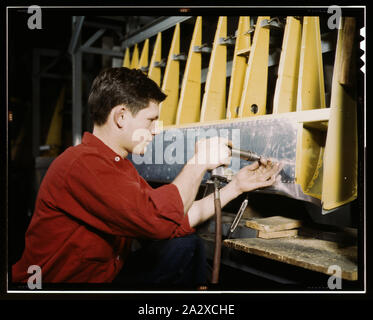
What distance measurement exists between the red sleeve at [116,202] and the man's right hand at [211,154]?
21 cm

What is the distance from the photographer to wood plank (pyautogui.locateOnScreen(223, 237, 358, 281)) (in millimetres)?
1278

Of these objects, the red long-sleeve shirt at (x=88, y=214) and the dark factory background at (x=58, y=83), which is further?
the dark factory background at (x=58, y=83)

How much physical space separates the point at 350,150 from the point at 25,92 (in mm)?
7177

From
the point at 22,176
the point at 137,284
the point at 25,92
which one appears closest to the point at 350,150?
the point at 137,284

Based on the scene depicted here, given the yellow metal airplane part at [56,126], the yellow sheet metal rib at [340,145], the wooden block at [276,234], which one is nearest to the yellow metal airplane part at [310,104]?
the yellow sheet metal rib at [340,145]

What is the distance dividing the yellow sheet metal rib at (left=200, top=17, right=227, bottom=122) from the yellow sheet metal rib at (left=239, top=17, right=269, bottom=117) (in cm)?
45

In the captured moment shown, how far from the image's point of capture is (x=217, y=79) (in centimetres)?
254

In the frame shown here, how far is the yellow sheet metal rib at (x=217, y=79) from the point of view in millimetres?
2492

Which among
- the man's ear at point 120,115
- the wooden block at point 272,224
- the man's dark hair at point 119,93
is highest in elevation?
the man's dark hair at point 119,93

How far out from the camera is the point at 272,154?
1.70 meters

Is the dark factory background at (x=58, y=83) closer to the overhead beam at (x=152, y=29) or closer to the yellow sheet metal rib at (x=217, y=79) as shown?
the overhead beam at (x=152, y=29)

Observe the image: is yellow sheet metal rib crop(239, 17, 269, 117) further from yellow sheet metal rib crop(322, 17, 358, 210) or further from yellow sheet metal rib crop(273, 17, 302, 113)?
yellow sheet metal rib crop(322, 17, 358, 210)

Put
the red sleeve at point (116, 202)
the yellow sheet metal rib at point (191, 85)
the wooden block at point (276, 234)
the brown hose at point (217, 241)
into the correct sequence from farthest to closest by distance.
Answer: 1. the yellow sheet metal rib at point (191, 85)
2. the wooden block at point (276, 234)
3. the brown hose at point (217, 241)
4. the red sleeve at point (116, 202)

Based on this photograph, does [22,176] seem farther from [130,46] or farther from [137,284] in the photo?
[137,284]
